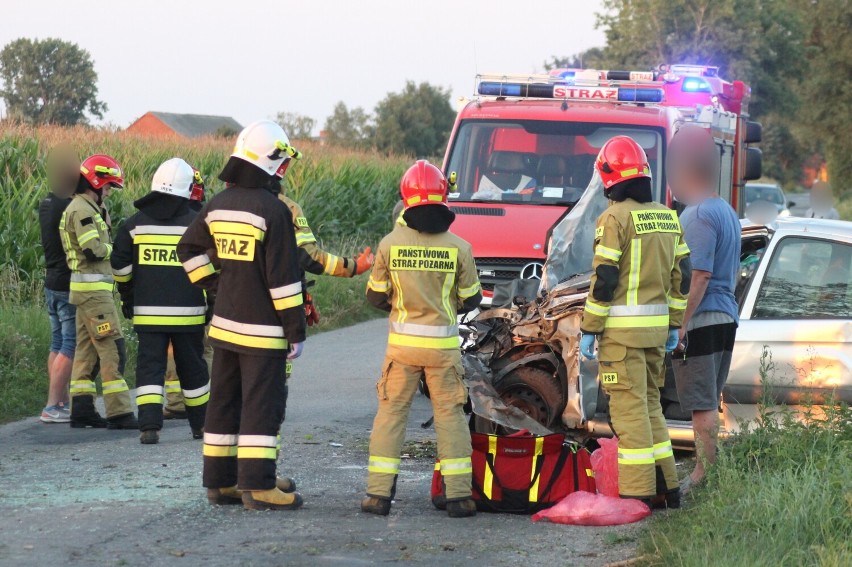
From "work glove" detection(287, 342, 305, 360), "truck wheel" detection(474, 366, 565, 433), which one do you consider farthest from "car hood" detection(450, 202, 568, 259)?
"work glove" detection(287, 342, 305, 360)

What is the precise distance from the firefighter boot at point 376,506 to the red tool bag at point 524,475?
0.32m

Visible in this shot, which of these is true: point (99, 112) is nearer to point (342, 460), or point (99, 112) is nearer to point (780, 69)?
point (342, 460)

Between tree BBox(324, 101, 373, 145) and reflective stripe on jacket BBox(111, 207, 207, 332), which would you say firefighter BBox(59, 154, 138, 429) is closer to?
reflective stripe on jacket BBox(111, 207, 207, 332)

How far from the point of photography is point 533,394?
7859 mm

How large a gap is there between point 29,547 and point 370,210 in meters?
18.8

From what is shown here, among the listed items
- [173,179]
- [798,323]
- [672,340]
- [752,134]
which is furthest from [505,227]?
[752,134]

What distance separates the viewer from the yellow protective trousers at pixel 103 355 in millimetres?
8922

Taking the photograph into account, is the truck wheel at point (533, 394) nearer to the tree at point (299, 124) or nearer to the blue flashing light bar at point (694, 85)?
the blue flashing light bar at point (694, 85)

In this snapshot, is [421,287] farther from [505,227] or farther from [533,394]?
[505,227]

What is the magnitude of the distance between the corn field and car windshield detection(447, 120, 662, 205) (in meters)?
4.14

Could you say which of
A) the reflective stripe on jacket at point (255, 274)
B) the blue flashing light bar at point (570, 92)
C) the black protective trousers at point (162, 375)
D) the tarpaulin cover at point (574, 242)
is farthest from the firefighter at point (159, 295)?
the blue flashing light bar at point (570, 92)

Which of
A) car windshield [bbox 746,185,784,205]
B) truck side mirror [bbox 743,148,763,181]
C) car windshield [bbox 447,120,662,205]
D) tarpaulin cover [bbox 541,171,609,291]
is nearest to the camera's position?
tarpaulin cover [bbox 541,171,609,291]

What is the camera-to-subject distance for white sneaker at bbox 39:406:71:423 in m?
9.18

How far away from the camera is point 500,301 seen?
29.7 feet
